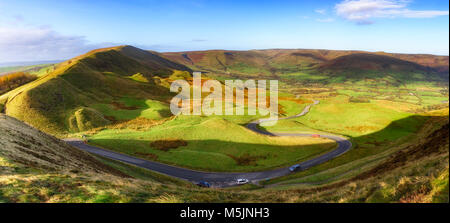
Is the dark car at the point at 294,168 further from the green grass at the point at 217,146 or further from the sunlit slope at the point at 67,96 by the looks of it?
the sunlit slope at the point at 67,96

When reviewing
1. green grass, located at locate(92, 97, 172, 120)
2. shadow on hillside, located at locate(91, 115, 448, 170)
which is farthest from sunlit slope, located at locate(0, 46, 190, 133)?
shadow on hillside, located at locate(91, 115, 448, 170)

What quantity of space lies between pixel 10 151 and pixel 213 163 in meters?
33.5

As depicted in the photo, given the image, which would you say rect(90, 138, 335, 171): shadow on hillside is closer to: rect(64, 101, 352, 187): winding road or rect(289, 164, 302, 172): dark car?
rect(64, 101, 352, 187): winding road

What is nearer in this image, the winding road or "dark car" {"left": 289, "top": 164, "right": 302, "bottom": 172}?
the winding road

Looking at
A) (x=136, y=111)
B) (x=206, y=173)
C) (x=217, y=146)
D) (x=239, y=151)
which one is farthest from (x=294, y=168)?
(x=136, y=111)

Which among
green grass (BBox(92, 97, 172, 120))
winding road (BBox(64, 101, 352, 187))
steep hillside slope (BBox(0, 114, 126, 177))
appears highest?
steep hillside slope (BBox(0, 114, 126, 177))

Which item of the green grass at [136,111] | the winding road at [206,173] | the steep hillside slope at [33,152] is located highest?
the steep hillside slope at [33,152]

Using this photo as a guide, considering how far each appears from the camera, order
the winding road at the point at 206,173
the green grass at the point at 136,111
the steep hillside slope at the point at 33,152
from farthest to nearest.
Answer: the green grass at the point at 136,111 → the winding road at the point at 206,173 → the steep hillside slope at the point at 33,152

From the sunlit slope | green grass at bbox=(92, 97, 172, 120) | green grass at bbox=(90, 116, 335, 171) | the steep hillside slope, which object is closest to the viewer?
the steep hillside slope

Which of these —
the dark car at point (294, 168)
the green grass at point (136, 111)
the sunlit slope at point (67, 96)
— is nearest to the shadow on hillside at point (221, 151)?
the dark car at point (294, 168)

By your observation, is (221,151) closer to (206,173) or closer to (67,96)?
(206,173)

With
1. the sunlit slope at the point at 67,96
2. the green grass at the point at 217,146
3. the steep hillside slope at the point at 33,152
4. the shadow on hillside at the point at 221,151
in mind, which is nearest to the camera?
the steep hillside slope at the point at 33,152

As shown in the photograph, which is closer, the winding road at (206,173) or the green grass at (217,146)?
the winding road at (206,173)

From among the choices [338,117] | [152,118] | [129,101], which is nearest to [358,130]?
[338,117]
